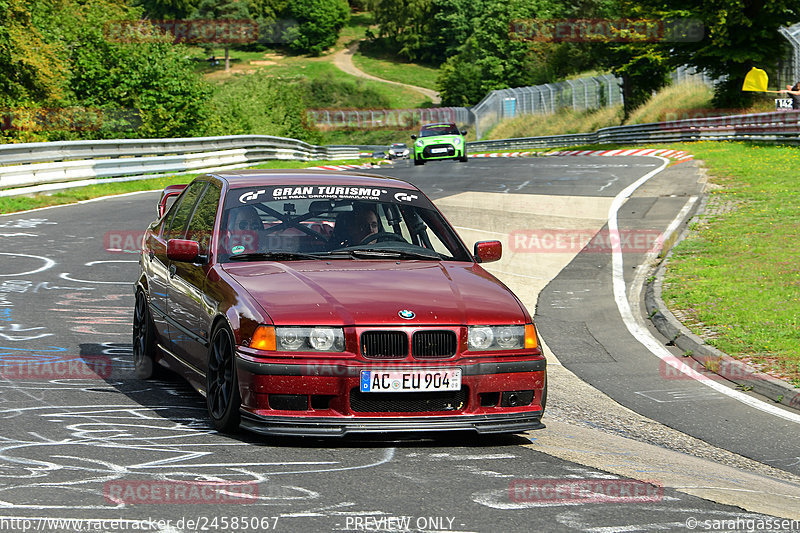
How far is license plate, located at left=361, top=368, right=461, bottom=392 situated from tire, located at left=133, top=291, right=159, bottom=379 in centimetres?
278

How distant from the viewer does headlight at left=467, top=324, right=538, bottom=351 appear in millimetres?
6004

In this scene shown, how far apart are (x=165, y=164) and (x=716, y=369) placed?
865 inches

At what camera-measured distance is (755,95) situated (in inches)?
1799

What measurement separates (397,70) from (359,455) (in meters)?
139

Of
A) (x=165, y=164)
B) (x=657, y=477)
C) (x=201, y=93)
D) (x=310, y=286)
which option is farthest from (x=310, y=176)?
(x=201, y=93)

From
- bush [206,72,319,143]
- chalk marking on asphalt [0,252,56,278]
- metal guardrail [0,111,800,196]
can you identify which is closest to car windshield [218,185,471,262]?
chalk marking on asphalt [0,252,56,278]

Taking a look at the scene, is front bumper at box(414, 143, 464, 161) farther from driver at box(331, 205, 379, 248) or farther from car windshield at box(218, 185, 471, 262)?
driver at box(331, 205, 379, 248)

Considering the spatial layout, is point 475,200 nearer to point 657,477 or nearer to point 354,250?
point 354,250

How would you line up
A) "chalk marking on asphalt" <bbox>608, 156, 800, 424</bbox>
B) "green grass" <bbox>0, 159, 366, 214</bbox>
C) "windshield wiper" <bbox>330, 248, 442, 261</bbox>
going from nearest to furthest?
"windshield wiper" <bbox>330, 248, 442, 261</bbox> → "chalk marking on asphalt" <bbox>608, 156, 800, 424</bbox> → "green grass" <bbox>0, 159, 366, 214</bbox>

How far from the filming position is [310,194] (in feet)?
24.1

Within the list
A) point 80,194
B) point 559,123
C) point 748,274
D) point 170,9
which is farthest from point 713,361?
point 170,9

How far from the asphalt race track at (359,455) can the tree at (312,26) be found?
462ft

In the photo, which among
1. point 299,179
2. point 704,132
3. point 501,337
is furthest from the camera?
point 704,132

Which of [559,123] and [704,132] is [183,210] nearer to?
[704,132]
